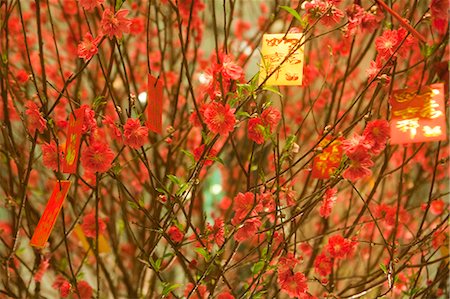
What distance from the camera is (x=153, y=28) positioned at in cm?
249

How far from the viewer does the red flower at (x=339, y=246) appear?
130 cm

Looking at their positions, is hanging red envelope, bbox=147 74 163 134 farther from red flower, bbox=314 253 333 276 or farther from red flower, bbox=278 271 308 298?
red flower, bbox=314 253 333 276

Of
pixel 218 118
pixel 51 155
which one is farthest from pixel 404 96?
pixel 51 155


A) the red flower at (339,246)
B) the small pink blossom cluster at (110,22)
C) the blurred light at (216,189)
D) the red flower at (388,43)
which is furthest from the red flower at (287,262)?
the blurred light at (216,189)

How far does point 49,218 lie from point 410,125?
0.70 m

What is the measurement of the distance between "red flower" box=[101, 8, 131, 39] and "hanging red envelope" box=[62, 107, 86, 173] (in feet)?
0.49

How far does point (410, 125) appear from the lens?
1.10 metres

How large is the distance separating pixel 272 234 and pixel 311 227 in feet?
5.24

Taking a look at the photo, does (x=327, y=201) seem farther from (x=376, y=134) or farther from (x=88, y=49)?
(x=88, y=49)

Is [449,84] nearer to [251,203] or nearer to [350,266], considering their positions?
[251,203]

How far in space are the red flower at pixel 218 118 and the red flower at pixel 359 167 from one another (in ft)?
0.75

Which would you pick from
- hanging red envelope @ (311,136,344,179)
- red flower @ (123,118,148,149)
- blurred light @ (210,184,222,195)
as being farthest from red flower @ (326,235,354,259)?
blurred light @ (210,184,222,195)

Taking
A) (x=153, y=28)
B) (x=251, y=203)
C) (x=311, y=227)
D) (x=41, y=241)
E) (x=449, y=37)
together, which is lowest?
(x=41, y=241)

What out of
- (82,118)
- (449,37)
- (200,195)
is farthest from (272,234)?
(200,195)
